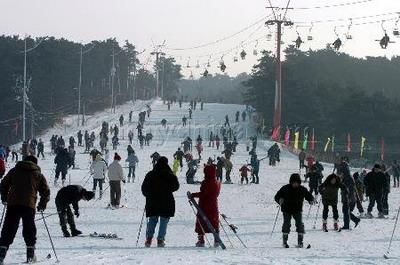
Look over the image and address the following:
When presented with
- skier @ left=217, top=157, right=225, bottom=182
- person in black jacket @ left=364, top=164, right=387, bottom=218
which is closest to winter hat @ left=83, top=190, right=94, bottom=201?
person in black jacket @ left=364, top=164, right=387, bottom=218

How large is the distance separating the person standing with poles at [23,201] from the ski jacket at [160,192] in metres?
2.49

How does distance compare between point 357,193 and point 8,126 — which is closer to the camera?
point 357,193

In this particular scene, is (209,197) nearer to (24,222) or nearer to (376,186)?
A: (24,222)

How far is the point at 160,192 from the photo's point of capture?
39.0ft

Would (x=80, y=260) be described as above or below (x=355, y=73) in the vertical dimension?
below

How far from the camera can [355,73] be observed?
117000 millimetres

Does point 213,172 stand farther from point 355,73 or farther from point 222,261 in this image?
point 355,73

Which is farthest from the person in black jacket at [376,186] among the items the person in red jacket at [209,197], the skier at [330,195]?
the person in red jacket at [209,197]

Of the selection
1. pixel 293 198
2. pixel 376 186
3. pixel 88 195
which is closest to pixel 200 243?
pixel 293 198

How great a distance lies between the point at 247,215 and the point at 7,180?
10008 mm

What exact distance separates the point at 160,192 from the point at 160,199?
0.36ft

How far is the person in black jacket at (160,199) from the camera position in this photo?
1184 cm

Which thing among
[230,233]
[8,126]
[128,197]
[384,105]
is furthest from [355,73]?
[230,233]

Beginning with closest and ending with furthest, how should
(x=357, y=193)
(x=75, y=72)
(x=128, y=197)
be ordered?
(x=357, y=193)
(x=128, y=197)
(x=75, y=72)
